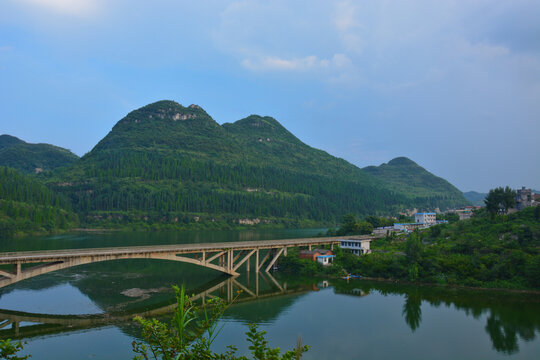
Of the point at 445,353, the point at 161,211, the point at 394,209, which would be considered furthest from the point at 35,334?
the point at 394,209

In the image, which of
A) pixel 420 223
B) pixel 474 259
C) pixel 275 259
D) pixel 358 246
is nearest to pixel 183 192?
pixel 420 223

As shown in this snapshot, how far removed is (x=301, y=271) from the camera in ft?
189

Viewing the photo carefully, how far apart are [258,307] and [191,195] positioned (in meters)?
117

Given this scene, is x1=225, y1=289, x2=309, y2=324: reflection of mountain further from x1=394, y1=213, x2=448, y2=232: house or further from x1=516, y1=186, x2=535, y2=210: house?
x1=516, y1=186, x2=535, y2=210: house

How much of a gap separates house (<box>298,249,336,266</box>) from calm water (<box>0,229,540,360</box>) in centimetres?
553

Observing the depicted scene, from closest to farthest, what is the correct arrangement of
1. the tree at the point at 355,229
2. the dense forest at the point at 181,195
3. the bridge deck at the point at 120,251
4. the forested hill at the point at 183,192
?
the bridge deck at the point at 120,251 < the tree at the point at 355,229 < the dense forest at the point at 181,195 < the forested hill at the point at 183,192

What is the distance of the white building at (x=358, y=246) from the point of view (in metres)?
62.3

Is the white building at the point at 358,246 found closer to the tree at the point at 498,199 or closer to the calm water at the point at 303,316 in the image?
the calm water at the point at 303,316

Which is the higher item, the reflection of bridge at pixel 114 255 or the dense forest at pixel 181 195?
the dense forest at pixel 181 195

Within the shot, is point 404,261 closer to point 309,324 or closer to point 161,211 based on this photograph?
point 309,324

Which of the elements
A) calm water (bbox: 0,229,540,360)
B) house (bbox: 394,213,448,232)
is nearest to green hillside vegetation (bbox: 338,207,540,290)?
calm water (bbox: 0,229,540,360)

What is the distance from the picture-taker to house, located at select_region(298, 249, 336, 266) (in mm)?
58844

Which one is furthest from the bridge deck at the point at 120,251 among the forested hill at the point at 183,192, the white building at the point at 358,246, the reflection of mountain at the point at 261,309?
the forested hill at the point at 183,192

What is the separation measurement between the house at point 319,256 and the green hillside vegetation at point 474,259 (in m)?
1.70
